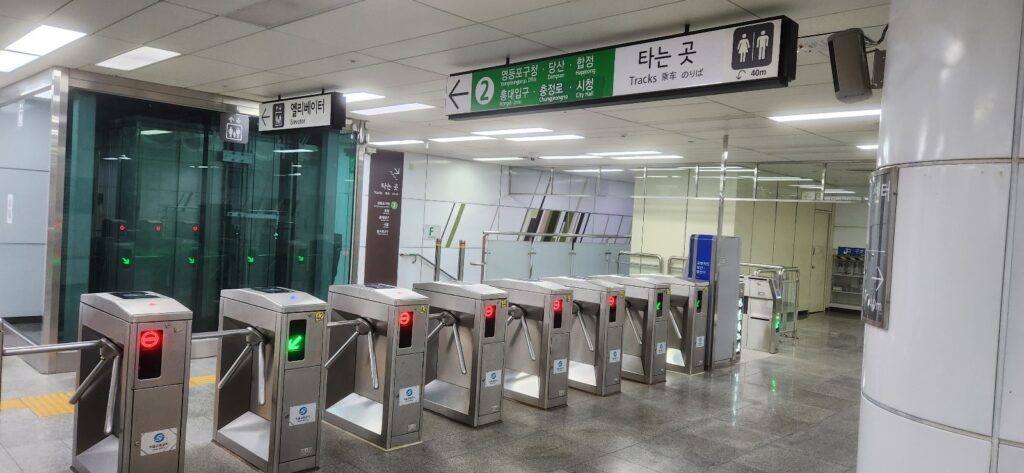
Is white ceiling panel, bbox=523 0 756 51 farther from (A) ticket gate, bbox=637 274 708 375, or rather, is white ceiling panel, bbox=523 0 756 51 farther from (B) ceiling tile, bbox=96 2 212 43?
(A) ticket gate, bbox=637 274 708 375

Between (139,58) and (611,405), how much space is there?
4.34 m

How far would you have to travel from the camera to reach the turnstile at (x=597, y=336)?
17.9 ft

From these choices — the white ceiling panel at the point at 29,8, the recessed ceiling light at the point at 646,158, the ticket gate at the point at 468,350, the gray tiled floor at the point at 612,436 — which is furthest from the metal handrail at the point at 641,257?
the white ceiling panel at the point at 29,8

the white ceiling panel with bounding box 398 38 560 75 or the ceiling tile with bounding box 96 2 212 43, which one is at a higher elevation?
the white ceiling panel with bounding box 398 38 560 75

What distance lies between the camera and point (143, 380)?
9.52 feet

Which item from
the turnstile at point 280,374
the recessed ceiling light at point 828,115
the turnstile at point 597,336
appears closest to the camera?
the turnstile at point 280,374

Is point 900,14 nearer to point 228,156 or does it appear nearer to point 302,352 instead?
point 302,352

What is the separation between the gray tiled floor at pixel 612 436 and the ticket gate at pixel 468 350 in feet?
0.41

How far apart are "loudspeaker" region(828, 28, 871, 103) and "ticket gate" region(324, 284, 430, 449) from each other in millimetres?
2393

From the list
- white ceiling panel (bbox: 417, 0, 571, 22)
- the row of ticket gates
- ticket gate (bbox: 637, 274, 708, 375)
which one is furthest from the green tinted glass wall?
white ceiling panel (bbox: 417, 0, 571, 22)

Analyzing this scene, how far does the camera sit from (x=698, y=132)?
6680mm

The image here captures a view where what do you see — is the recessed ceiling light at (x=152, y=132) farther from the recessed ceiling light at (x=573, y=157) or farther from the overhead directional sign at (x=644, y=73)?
the recessed ceiling light at (x=573, y=157)

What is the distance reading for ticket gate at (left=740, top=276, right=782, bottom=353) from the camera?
26.1 feet

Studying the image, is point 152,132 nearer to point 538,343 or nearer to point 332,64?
point 332,64
